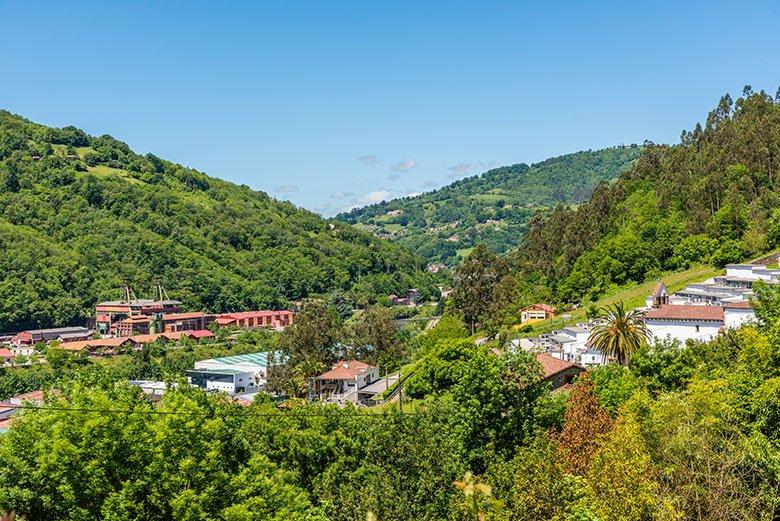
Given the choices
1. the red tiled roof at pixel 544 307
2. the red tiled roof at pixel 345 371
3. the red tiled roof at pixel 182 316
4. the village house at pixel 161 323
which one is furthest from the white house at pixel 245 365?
the red tiled roof at pixel 182 316

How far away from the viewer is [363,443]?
25203 mm

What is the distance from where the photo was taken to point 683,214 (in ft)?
232

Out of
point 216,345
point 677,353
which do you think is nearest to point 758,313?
point 677,353

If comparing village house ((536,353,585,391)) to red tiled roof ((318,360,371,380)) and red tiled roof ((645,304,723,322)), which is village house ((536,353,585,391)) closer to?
red tiled roof ((645,304,723,322))

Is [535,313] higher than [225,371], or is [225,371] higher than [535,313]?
[535,313]

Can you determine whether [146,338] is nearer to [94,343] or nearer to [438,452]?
[94,343]

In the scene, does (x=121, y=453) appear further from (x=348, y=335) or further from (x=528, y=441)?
(x=348, y=335)

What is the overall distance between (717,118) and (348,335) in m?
48.3

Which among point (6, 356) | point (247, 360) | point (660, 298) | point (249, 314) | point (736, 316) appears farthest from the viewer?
point (249, 314)

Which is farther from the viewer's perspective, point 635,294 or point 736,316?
Result: point 635,294

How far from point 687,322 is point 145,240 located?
3903 inches

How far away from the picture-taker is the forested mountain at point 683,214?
62.8 metres

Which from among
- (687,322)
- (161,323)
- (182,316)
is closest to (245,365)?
(161,323)

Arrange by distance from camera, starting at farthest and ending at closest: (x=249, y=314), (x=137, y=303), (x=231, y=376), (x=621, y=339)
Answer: (x=249, y=314) → (x=137, y=303) → (x=231, y=376) → (x=621, y=339)
